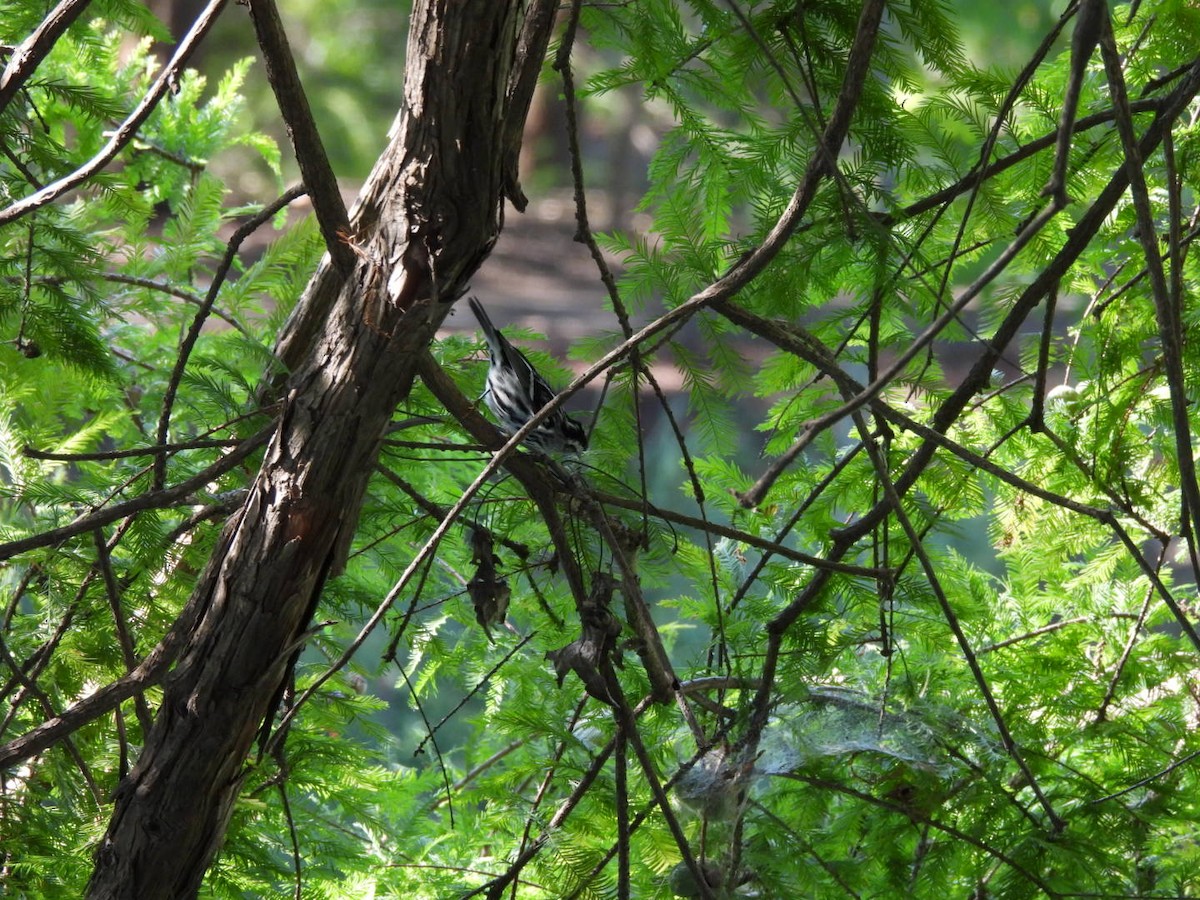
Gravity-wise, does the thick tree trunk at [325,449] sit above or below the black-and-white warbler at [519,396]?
below

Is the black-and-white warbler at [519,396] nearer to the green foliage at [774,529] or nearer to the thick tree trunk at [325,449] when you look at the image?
the green foliage at [774,529]

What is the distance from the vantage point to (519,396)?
5.52 ft

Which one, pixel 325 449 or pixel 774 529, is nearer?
pixel 325 449

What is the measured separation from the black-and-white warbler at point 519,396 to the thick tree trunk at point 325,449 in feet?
1.71

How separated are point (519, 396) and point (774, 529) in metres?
0.46

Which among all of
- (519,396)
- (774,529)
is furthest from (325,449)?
(774,529)

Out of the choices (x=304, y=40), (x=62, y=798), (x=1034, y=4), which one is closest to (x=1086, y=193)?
(x=62, y=798)

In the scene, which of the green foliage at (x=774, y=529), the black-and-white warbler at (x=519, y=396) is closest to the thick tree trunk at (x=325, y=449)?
the green foliage at (x=774, y=529)

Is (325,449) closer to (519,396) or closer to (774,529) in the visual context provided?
(519,396)

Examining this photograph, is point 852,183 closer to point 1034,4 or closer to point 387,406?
point 387,406

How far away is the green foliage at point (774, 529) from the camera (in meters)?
1.21

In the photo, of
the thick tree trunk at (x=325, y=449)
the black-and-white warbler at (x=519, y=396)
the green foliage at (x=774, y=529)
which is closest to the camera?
the thick tree trunk at (x=325, y=449)

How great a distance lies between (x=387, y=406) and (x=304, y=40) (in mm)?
5843

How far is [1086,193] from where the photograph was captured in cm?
156
